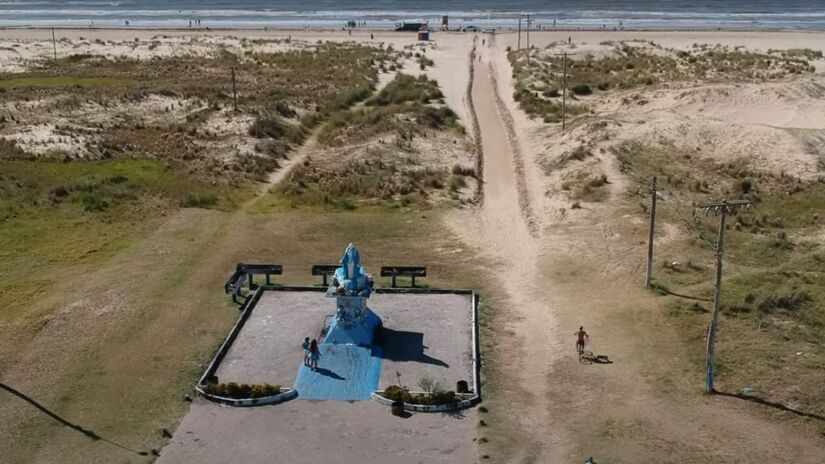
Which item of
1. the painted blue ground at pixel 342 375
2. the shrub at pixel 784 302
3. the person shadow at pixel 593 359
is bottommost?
the person shadow at pixel 593 359

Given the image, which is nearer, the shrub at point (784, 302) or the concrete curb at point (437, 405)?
the concrete curb at point (437, 405)

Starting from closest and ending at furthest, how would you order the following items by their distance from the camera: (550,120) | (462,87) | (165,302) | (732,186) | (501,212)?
1. (165,302)
2. (501,212)
3. (732,186)
4. (550,120)
5. (462,87)

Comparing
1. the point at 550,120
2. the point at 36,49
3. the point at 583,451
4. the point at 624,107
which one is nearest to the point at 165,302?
the point at 583,451

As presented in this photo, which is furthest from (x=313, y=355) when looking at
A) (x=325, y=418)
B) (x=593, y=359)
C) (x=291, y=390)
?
(x=593, y=359)

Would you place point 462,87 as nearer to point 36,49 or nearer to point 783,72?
point 783,72

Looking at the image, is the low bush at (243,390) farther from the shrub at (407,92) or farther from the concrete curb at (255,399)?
the shrub at (407,92)

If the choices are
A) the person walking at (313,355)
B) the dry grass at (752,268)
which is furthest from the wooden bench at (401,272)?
the dry grass at (752,268)

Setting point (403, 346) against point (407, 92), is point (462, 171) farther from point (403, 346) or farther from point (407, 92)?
point (407, 92)
